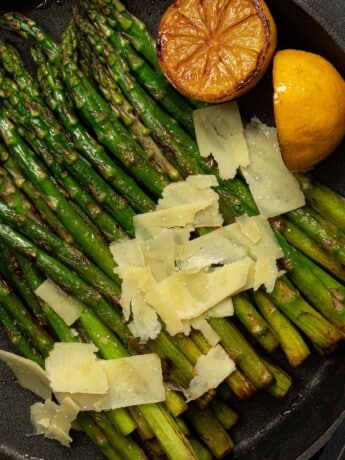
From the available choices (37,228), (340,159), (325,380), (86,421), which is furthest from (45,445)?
(340,159)

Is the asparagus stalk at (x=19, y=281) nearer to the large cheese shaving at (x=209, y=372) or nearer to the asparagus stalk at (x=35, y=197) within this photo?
the asparagus stalk at (x=35, y=197)

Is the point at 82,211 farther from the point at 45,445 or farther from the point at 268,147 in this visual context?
the point at 45,445

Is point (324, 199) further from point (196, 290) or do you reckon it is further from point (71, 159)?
point (71, 159)

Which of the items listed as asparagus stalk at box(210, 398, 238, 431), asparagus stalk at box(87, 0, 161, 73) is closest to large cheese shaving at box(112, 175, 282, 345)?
asparagus stalk at box(210, 398, 238, 431)

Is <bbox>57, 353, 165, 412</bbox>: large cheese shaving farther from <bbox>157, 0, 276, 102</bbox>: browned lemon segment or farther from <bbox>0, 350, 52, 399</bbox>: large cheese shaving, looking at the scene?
<bbox>157, 0, 276, 102</bbox>: browned lemon segment

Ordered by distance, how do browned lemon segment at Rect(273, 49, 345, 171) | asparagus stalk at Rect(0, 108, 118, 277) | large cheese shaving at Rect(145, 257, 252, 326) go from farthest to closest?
asparagus stalk at Rect(0, 108, 118, 277)
large cheese shaving at Rect(145, 257, 252, 326)
browned lemon segment at Rect(273, 49, 345, 171)

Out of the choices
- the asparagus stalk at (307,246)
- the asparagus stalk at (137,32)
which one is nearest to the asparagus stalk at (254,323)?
the asparagus stalk at (307,246)
